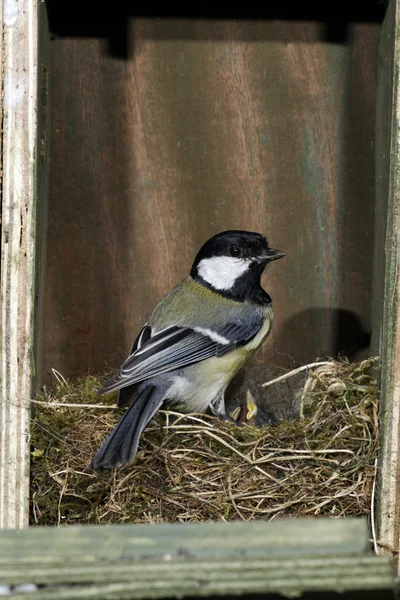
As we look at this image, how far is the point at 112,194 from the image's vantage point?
309cm

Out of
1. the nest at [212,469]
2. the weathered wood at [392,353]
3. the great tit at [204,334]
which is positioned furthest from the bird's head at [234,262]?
the weathered wood at [392,353]

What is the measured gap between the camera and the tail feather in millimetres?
2289

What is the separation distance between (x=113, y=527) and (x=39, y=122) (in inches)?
53.3

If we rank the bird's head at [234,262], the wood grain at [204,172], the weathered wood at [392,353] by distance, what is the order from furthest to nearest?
the wood grain at [204,172]
the bird's head at [234,262]
the weathered wood at [392,353]

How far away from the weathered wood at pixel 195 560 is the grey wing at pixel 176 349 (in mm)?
1153

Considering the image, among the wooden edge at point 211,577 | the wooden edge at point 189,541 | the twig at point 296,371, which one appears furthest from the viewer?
the twig at point 296,371

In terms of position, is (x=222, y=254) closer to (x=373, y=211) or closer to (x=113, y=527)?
(x=373, y=211)

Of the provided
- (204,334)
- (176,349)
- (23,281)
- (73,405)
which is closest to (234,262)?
(204,334)

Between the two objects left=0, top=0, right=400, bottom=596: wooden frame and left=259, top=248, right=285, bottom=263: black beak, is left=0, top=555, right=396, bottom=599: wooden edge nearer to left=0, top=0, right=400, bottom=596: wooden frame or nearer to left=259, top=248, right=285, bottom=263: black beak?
left=0, top=0, right=400, bottom=596: wooden frame

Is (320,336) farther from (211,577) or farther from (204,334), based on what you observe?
(211,577)

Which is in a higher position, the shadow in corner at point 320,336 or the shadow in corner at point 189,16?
the shadow in corner at point 189,16

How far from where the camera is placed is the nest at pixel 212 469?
2361mm

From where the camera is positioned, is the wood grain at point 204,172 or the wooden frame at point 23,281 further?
the wood grain at point 204,172

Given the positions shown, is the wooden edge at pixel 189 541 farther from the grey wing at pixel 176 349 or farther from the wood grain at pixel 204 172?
the wood grain at pixel 204 172
